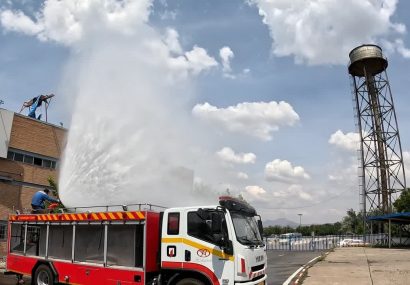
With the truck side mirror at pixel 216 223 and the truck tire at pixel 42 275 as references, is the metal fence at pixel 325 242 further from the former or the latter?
the truck side mirror at pixel 216 223

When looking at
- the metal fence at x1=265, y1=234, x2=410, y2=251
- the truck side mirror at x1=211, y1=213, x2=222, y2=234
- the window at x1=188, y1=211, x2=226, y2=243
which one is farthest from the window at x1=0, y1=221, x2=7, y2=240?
the metal fence at x1=265, y1=234, x2=410, y2=251

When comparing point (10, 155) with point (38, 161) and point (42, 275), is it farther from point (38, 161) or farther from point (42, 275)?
point (42, 275)

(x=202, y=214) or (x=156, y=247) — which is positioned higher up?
(x=202, y=214)

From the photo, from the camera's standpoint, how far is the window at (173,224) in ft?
32.6

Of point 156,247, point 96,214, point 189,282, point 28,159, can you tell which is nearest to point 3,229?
point 28,159

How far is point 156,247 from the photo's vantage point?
1023 cm

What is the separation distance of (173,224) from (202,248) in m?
0.93

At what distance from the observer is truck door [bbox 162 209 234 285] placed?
9.30 m

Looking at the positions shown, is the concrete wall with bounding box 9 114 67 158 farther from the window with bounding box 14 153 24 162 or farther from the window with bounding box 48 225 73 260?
the window with bounding box 48 225 73 260

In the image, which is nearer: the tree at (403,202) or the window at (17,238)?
the window at (17,238)

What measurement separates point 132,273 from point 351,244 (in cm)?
3889

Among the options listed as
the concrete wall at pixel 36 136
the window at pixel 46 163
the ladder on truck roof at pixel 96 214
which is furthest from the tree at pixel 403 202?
the ladder on truck roof at pixel 96 214

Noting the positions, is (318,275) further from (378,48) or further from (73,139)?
(378,48)

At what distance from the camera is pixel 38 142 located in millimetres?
30609
